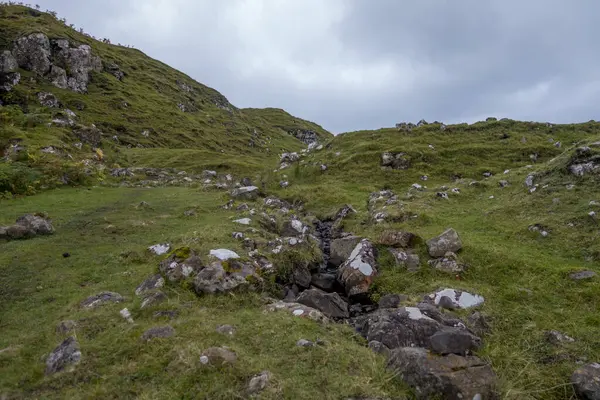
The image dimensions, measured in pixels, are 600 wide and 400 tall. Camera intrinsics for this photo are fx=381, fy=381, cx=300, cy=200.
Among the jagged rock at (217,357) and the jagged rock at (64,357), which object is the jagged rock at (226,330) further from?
the jagged rock at (64,357)

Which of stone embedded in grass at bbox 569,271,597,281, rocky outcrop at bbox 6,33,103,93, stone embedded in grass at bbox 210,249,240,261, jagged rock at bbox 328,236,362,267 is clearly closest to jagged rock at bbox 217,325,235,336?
stone embedded in grass at bbox 210,249,240,261

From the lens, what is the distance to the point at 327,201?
131ft

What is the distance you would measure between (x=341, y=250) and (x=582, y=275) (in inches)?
492

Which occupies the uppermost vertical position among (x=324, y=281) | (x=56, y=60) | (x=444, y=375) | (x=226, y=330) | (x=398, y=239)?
(x=56, y=60)

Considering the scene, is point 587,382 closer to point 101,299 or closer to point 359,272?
point 359,272

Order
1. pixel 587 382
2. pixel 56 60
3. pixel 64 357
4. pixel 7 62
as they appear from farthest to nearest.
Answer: pixel 56 60, pixel 7 62, pixel 64 357, pixel 587 382

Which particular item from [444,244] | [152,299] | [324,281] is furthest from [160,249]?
[444,244]

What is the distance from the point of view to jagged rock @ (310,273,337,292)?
20902mm

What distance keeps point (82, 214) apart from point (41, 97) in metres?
69.7

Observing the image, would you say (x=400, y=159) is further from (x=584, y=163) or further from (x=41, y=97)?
(x=41, y=97)

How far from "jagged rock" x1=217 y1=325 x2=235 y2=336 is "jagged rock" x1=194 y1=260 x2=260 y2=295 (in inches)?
126

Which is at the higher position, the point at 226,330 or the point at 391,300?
the point at 391,300

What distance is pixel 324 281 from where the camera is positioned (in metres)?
21.4

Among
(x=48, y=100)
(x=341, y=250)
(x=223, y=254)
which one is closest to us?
(x=223, y=254)
